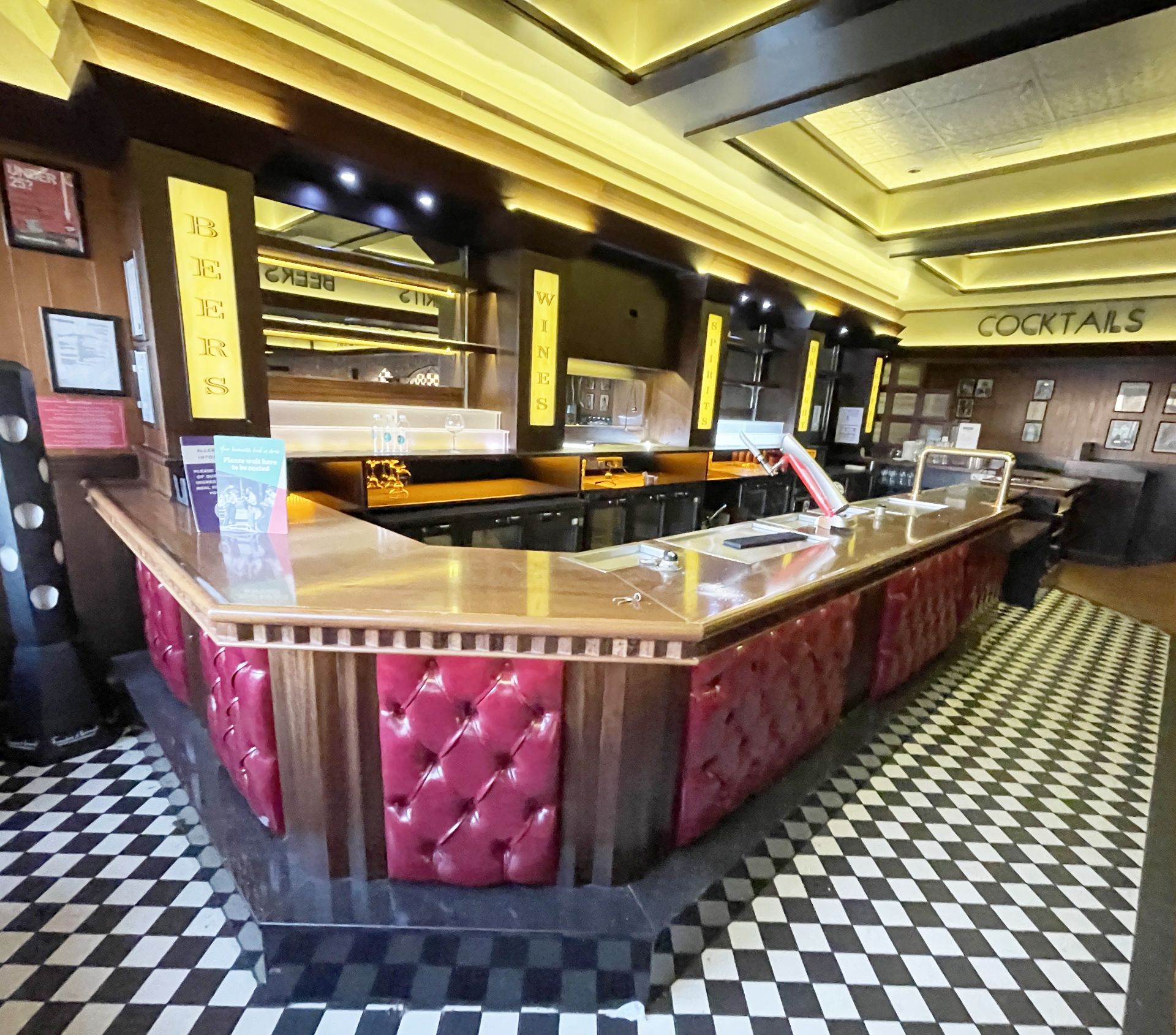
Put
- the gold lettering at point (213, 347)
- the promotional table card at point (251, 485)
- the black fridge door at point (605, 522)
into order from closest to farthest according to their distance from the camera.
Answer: the promotional table card at point (251, 485)
the gold lettering at point (213, 347)
the black fridge door at point (605, 522)

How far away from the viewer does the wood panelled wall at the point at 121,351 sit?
2562 millimetres

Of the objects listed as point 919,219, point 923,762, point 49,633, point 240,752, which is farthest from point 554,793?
point 919,219

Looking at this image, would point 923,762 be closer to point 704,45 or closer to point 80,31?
point 704,45

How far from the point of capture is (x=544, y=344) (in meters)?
4.29

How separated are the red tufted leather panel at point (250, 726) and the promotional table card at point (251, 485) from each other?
43cm

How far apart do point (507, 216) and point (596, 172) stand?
2.66 ft

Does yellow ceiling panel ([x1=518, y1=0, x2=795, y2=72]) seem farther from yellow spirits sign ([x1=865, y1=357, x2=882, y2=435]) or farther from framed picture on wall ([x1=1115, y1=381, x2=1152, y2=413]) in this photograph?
framed picture on wall ([x1=1115, y1=381, x2=1152, y2=413])

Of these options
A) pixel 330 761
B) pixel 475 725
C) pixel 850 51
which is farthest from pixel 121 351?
pixel 850 51

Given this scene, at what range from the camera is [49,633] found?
2463 mm

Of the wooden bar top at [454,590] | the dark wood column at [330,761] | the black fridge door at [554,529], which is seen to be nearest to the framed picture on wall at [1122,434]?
the black fridge door at [554,529]

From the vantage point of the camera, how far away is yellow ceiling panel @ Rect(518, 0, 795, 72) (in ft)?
8.32

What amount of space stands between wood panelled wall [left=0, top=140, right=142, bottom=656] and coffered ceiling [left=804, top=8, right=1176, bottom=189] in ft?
13.7

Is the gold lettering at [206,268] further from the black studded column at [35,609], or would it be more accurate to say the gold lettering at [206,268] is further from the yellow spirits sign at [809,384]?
the yellow spirits sign at [809,384]

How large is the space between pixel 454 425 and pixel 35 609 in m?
2.51
